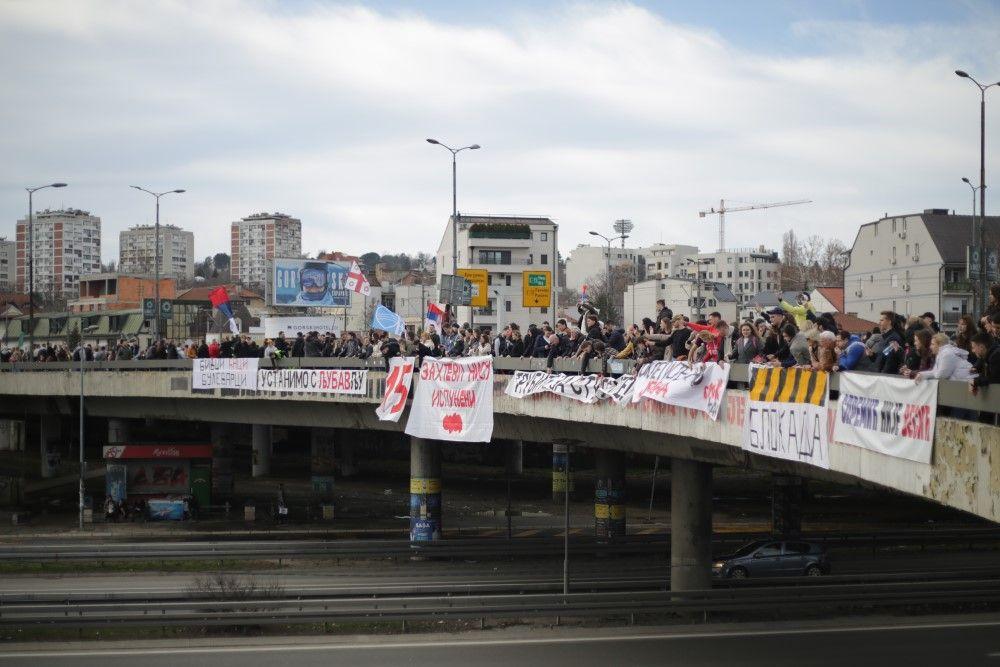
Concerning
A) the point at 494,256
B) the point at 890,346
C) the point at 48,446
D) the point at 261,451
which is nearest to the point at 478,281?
the point at 261,451

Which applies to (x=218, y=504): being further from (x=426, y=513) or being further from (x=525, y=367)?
(x=525, y=367)

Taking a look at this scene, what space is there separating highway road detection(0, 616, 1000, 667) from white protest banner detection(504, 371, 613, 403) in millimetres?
5107

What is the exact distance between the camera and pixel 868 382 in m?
13.8

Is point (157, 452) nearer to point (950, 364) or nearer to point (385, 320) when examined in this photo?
point (385, 320)

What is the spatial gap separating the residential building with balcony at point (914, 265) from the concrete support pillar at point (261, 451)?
38391 mm

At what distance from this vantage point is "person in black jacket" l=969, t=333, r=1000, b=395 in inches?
451

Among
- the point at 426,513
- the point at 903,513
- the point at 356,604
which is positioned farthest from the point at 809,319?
the point at 903,513

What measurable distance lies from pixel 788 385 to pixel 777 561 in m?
16.9

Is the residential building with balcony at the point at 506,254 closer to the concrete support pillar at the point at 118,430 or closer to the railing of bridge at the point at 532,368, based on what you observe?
the concrete support pillar at the point at 118,430

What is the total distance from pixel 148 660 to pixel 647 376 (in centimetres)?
1075

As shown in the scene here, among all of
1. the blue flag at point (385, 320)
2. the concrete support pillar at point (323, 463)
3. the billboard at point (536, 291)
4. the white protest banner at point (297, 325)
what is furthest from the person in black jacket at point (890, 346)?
the white protest banner at point (297, 325)

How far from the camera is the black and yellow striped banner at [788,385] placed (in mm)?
15211

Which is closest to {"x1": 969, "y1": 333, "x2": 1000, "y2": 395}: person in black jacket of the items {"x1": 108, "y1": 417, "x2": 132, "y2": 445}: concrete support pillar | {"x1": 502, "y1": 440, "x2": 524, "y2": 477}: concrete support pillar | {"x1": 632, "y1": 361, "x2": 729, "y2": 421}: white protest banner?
{"x1": 632, "y1": 361, "x2": 729, "y2": 421}: white protest banner

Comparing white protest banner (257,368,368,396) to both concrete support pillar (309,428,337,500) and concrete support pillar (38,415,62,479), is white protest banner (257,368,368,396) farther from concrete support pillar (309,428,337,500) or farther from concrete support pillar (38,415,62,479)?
concrete support pillar (38,415,62,479)
